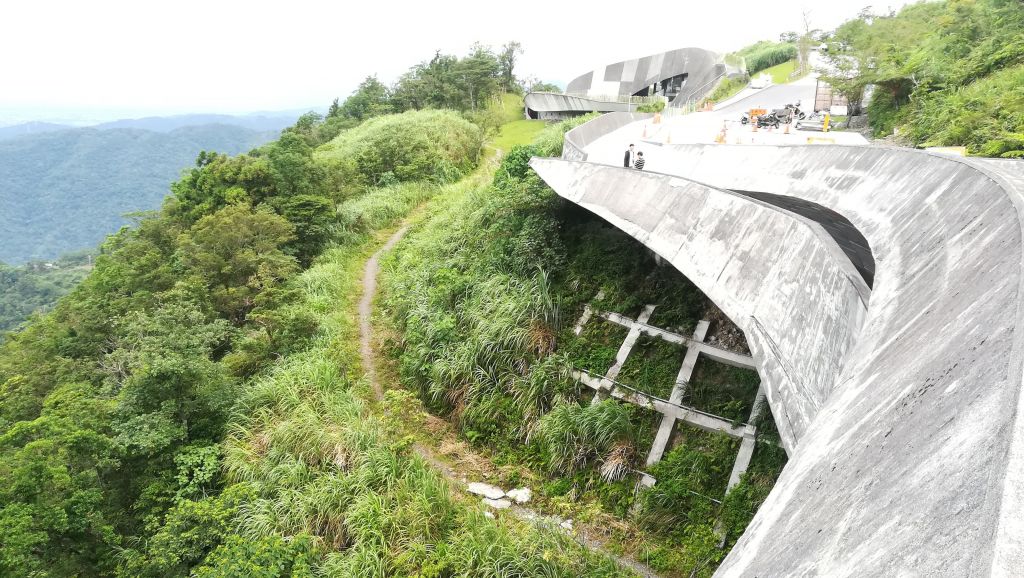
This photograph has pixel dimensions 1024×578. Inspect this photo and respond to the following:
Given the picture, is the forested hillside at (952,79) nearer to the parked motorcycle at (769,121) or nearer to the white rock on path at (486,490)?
the parked motorcycle at (769,121)

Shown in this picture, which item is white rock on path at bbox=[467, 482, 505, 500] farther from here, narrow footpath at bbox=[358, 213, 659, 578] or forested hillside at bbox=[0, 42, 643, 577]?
forested hillside at bbox=[0, 42, 643, 577]

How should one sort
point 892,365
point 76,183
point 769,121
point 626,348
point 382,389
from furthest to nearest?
point 76,183, point 769,121, point 382,389, point 626,348, point 892,365

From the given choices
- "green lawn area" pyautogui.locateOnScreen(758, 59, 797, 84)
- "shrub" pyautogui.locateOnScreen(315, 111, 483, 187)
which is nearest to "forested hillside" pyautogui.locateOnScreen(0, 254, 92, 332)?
"shrub" pyautogui.locateOnScreen(315, 111, 483, 187)

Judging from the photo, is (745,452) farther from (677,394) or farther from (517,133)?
(517,133)

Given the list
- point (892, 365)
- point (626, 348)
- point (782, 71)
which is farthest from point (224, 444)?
point (782, 71)

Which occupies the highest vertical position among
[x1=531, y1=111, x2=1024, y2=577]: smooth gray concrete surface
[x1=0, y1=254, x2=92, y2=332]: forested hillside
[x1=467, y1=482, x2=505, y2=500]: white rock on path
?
[x1=531, y1=111, x2=1024, y2=577]: smooth gray concrete surface

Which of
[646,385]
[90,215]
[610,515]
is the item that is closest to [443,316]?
[646,385]
